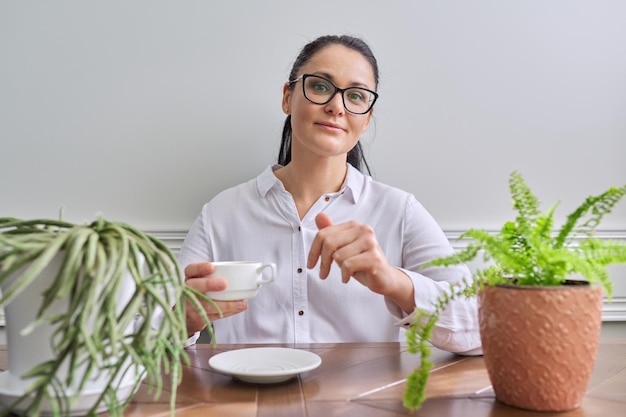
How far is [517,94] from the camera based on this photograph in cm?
194

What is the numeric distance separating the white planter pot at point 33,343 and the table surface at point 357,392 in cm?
7

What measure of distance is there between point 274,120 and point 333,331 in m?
0.74

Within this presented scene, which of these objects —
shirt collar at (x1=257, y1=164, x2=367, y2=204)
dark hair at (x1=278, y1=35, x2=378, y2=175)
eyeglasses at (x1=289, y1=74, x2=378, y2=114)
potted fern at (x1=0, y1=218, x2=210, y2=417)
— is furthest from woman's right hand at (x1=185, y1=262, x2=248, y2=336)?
dark hair at (x1=278, y1=35, x2=378, y2=175)

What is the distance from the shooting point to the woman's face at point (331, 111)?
153 centimetres

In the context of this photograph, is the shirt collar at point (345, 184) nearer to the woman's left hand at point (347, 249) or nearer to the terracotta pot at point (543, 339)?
the woman's left hand at point (347, 249)

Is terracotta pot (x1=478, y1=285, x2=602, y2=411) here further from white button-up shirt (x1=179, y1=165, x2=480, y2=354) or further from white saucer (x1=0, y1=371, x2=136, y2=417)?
white button-up shirt (x1=179, y1=165, x2=480, y2=354)

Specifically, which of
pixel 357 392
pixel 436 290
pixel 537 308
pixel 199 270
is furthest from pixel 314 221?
pixel 537 308

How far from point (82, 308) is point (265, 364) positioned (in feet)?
1.44

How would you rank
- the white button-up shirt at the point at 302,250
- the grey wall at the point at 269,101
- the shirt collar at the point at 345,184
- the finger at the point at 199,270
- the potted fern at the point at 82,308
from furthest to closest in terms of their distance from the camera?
1. the grey wall at the point at 269,101
2. the shirt collar at the point at 345,184
3. the white button-up shirt at the point at 302,250
4. the finger at the point at 199,270
5. the potted fern at the point at 82,308

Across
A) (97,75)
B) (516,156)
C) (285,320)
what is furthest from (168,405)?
(516,156)

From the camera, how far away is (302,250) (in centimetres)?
156

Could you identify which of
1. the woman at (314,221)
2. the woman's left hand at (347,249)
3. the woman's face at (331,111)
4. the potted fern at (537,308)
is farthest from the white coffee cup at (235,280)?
the woman's face at (331,111)

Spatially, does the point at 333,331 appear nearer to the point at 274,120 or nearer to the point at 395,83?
the point at 274,120

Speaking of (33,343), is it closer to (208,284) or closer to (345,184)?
(208,284)
